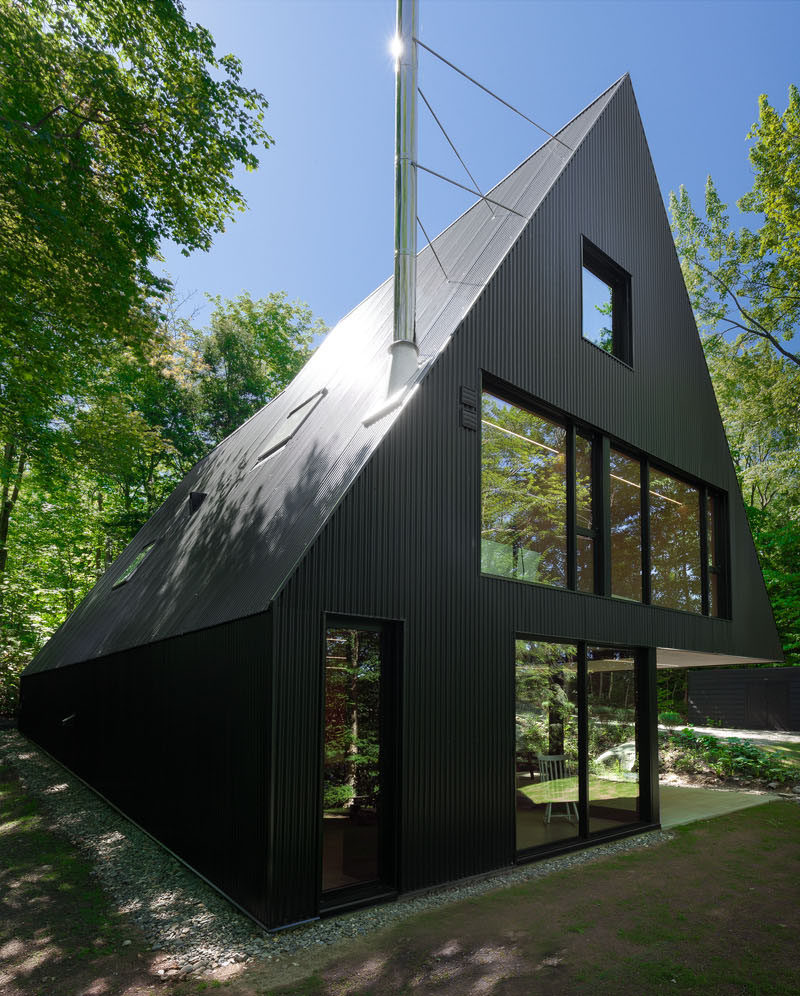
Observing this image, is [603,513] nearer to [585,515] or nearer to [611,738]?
[585,515]

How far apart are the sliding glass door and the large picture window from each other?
2.68 feet

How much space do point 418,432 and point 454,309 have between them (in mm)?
1551

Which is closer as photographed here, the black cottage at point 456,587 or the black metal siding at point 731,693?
the black cottage at point 456,587

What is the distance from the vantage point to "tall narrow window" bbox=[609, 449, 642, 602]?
26.7 feet

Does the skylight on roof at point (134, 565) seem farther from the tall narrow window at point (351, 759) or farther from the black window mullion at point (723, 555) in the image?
the black window mullion at point (723, 555)

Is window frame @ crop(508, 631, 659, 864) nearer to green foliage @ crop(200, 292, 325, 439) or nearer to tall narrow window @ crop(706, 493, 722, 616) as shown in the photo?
tall narrow window @ crop(706, 493, 722, 616)

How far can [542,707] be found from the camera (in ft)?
22.0

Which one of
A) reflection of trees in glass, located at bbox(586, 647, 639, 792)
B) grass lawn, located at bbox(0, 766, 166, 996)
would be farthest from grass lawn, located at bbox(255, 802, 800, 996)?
reflection of trees in glass, located at bbox(586, 647, 639, 792)

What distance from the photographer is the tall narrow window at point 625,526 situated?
8.14 meters

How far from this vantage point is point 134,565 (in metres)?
12.1

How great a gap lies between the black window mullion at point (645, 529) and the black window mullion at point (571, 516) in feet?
5.31

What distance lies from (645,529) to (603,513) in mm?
1109

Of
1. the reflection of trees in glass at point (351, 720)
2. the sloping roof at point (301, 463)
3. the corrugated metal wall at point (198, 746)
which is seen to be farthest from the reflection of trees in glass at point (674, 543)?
the corrugated metal wall at point (198, 746)

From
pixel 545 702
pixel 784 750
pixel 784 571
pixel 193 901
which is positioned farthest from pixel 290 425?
pixel 784 571
